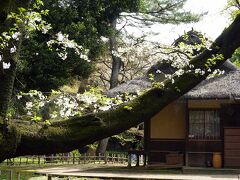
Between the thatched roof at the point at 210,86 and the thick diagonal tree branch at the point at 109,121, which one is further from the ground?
the thatched roof at the point at 210,86

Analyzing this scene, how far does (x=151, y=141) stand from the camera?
1525cm

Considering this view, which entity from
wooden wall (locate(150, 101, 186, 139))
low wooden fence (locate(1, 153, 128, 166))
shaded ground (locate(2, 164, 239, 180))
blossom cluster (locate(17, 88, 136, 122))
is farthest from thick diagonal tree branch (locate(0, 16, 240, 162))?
low wooden fence (locate(1, 153, 128, 166))

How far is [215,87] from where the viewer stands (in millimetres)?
14203

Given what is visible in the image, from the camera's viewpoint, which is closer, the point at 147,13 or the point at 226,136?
the point at 226,136

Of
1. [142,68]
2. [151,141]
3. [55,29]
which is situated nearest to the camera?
[151,141]

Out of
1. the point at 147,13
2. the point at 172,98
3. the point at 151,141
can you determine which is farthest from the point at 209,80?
the point at 172,98

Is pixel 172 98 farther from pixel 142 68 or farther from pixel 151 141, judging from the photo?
pixel 142 68

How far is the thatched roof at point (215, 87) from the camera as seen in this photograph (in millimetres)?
13602

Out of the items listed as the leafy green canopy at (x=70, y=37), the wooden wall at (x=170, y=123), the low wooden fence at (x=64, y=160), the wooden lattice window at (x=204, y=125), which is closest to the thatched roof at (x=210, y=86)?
the wooden lattice window at (x=204, y=125)

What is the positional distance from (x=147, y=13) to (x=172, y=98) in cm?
1942

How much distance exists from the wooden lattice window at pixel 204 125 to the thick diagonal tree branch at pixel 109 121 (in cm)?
1024

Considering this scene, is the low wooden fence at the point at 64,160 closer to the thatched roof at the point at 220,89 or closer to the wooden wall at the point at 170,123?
the wooden wall at the point at 170,123

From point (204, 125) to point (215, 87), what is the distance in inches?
58.2

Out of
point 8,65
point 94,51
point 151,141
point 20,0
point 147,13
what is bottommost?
point 151,141
